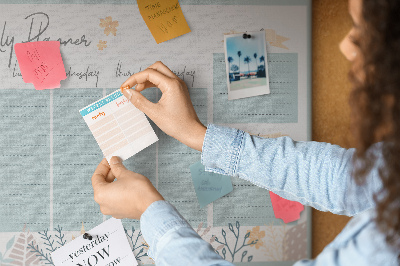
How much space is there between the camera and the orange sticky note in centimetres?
84

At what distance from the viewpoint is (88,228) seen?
0.87 metres

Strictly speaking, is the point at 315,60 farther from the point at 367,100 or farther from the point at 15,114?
the point at 15,114

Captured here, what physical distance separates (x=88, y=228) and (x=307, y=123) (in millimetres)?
584

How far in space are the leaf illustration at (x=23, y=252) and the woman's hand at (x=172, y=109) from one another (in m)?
0.41

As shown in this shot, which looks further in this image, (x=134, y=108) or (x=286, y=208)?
(x=286, y=208)

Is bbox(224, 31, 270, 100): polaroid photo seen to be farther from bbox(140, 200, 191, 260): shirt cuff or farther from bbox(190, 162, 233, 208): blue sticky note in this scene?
bbox(140, 200, 191, 260): shirt cuff

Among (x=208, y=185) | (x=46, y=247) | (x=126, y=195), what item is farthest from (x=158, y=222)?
(x=46, y=247)

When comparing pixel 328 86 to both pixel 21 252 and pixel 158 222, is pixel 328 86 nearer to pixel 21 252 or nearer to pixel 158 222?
pixel 158 222

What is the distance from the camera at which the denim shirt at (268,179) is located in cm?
53

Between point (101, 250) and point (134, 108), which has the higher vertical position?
point (134, 108)

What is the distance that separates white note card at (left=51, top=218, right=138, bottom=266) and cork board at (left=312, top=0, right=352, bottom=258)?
48 cm

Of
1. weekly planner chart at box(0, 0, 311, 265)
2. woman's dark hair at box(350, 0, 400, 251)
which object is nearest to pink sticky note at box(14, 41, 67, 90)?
weekly planner chart at box(0, 0, 311, 265)

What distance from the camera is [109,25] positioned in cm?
85

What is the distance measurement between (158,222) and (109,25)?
1.63ft
